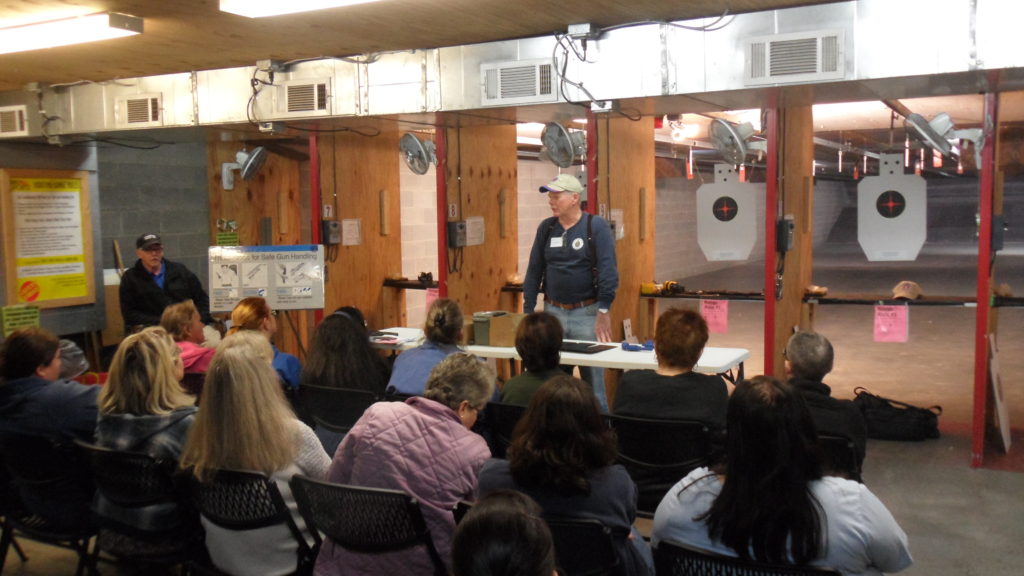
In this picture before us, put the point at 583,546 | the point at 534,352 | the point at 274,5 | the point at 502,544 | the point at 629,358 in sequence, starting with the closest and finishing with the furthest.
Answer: the point at 502,544, the point at 583,546, the point at 534,352, the point at 274,5, the point at 629,358

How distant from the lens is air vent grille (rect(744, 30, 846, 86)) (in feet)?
13.3

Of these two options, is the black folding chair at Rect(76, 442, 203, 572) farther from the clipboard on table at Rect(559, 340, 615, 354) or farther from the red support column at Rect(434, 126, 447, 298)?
the red support column at Rect(434, 126, 447, 298)

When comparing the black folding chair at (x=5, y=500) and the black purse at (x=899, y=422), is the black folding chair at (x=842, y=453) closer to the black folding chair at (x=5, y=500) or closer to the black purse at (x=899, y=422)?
the black purse at (x=899, y=422)

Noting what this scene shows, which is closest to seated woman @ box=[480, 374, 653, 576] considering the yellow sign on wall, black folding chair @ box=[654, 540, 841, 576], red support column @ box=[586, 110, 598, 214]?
black folding chair @ box=[654, 540, 841, 576]

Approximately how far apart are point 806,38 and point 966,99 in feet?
13.8

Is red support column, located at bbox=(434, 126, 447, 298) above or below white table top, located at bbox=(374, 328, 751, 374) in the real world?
above

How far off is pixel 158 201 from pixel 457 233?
2.73 m

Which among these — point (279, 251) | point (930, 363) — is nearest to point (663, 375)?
point (279, 251)

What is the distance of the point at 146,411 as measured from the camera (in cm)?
300

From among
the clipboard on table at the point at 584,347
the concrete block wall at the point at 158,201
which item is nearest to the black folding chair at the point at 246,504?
the clipboard on table at the point at 584,347

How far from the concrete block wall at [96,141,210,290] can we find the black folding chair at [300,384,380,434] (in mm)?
3811

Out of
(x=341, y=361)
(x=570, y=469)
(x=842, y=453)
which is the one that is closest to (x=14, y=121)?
(x=341, y=361)

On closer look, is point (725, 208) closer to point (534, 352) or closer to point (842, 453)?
point (534, 352)

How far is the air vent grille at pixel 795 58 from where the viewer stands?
4.04m
